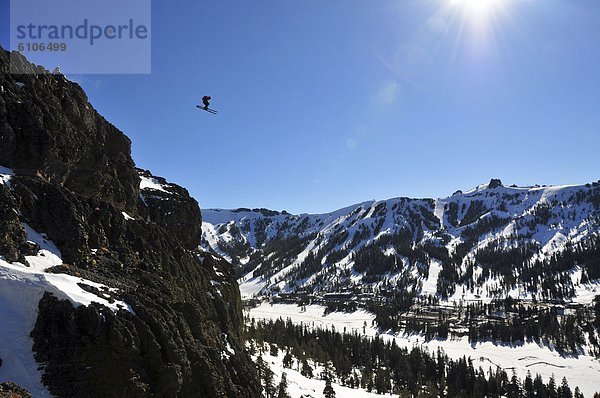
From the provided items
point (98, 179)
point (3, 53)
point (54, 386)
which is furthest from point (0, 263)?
point (3, 53)

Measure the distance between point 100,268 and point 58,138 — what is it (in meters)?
16.4

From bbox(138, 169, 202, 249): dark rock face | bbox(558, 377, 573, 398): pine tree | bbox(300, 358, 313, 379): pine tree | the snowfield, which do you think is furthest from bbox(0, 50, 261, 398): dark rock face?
bbox(558, 377, 573, 398): pine tree

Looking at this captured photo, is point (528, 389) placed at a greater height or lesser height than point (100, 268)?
lesser

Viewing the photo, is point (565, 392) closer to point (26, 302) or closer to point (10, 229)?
point (26, 302)

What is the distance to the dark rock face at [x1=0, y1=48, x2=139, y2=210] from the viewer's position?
120ft

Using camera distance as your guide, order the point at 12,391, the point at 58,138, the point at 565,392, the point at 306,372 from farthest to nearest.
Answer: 1. the point at 565,392
2. the point at 306,372
3. the point at 58,138
4. the point at 12,391

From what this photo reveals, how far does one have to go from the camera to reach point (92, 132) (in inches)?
2012

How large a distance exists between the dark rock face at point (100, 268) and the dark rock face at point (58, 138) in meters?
0.13

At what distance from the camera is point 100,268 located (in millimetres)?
34469

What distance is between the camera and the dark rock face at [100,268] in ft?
77.4

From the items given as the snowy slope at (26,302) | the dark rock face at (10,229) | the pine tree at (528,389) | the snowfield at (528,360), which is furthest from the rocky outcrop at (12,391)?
the pine tree at (528,389)

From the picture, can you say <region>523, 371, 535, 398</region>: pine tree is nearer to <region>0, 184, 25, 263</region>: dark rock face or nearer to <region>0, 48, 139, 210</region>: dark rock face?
<region>0, 48, 139, 210</region>: dark rock face

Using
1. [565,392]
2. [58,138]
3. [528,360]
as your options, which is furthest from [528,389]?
[58,138]

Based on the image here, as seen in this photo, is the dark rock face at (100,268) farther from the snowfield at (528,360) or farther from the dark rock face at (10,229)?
the snowfield at (528,360)
